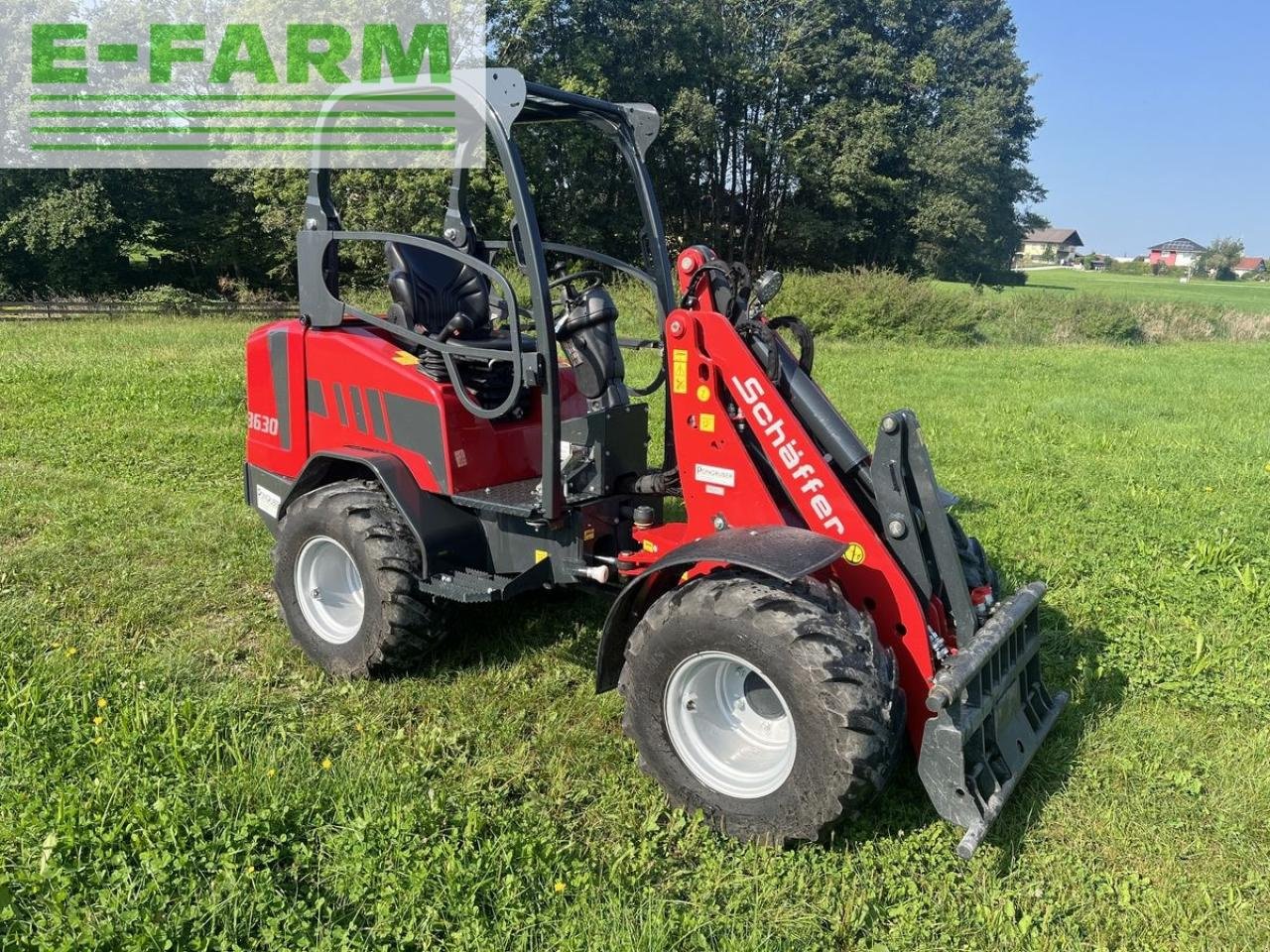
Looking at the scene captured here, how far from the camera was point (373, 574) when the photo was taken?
12.7 ft

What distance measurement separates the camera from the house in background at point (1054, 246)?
388ft

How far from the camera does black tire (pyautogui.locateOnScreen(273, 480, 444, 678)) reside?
3855 millimetres

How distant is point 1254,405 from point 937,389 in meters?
4.18

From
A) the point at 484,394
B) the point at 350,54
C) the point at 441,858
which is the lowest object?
the point at 441,858

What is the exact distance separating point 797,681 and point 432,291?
256 centimetres

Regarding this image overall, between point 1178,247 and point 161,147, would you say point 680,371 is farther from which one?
point 1178,247

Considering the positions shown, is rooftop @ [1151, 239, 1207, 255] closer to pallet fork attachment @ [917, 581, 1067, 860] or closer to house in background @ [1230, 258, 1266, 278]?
house in background @ [1230, 258, 1266, 278]

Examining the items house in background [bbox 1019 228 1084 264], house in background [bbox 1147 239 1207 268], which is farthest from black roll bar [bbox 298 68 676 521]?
house in background [bbox 1147 239 1207 268]

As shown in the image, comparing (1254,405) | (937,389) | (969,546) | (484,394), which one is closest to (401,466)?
(484,394)

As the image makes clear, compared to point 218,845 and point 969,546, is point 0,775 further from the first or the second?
point 969,546

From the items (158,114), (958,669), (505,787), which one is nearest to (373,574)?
(505,787)

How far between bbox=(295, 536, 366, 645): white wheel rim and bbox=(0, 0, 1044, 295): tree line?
66.4 feet

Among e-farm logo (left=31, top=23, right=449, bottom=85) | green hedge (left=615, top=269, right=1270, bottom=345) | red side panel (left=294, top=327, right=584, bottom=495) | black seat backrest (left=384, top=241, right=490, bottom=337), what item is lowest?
red side panel (left=294, top=327, right=584, bottom=495)

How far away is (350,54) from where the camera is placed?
75.2 feet
